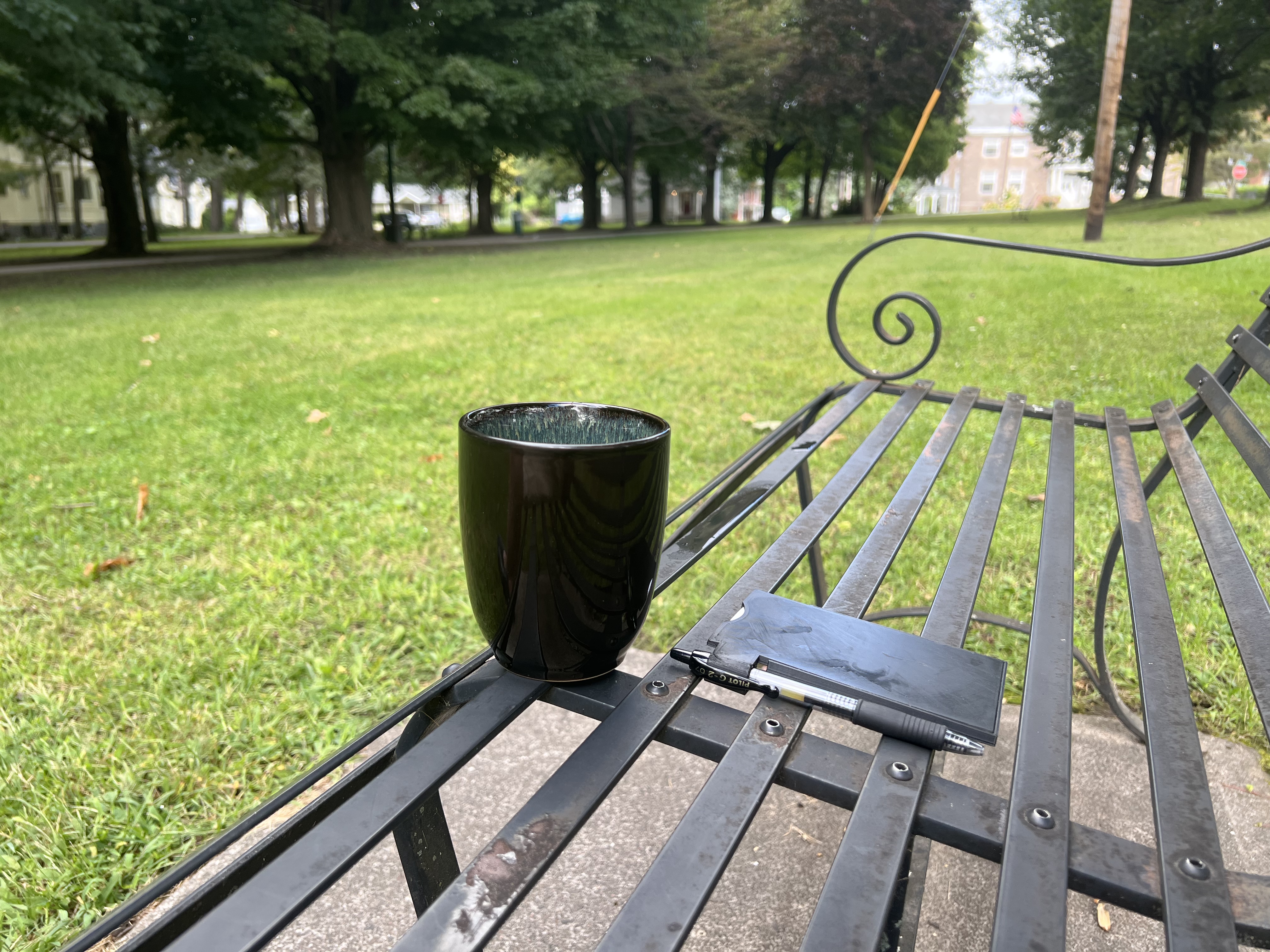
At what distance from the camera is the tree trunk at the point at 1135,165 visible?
98.4ft

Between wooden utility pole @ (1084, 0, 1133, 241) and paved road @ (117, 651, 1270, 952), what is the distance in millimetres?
11638

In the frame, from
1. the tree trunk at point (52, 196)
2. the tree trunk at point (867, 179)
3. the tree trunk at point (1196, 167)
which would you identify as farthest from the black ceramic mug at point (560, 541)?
the tree trunk at point (52, 196)

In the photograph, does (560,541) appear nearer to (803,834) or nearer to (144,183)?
(803,834)

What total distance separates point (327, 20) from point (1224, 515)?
17.4 metres

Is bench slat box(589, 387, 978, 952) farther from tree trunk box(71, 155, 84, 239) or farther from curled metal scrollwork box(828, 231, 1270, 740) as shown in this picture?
tree trunk box(71, 155, 84, 239)

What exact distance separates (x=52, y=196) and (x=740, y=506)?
3914 centimetres

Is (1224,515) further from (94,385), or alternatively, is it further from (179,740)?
(94,385)

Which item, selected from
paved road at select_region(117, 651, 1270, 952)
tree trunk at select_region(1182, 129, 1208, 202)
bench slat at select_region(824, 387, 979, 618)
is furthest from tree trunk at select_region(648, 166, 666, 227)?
paved road at select_region(117, 651, 1270, 952)

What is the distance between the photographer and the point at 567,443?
94cm

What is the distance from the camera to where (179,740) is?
171cm

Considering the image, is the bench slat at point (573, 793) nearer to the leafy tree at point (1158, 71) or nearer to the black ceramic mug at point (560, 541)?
the black ceramic mug at point (560, 541)

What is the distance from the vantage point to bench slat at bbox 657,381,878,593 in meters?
1.13

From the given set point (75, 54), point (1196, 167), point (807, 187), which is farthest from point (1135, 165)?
point (75, 54)

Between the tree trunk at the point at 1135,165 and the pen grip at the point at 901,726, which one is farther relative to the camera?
the tree trunk at the point at 1135,165
